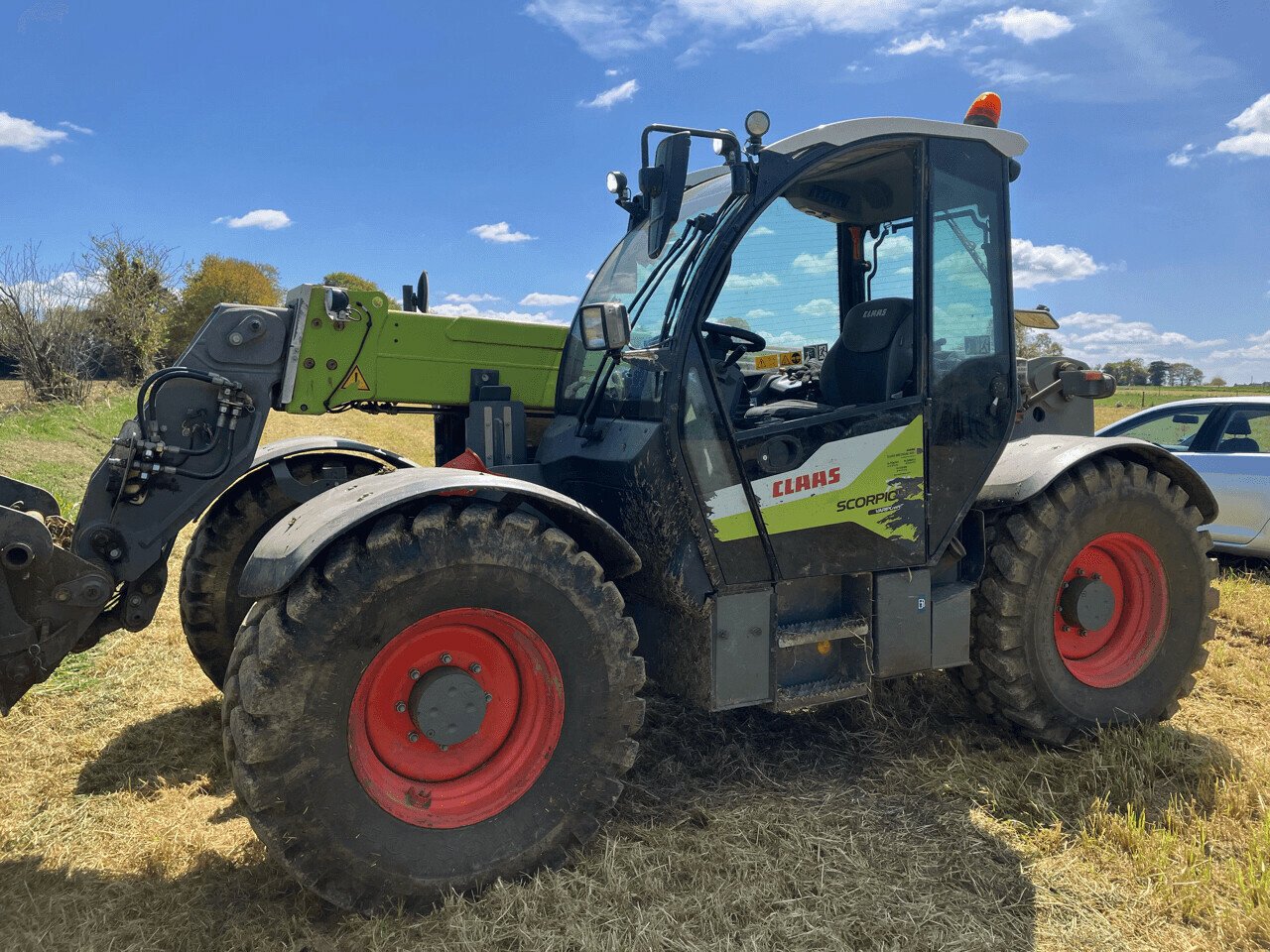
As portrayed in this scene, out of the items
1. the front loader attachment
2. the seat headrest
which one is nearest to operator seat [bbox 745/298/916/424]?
the seat headrest

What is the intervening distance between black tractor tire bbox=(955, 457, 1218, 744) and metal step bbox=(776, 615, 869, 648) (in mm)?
750

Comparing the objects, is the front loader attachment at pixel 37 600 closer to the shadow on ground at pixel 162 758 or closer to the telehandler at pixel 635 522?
the telehandler at pixel 635 522

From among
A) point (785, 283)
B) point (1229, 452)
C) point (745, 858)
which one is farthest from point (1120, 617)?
point (1229, 452)

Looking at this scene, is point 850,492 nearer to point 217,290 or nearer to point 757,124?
point 757,124

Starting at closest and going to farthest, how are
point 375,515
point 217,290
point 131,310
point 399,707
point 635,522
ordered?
point 375,515 < point 399,707 < point 635,522 < point 131,310 < point 217,290

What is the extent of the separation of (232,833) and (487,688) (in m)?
1.15

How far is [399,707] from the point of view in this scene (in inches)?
118

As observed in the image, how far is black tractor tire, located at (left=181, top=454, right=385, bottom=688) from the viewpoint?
14.5 ft

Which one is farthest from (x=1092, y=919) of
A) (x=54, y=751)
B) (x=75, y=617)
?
(x=54, y=751)

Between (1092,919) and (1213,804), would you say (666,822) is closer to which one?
(1092,919)

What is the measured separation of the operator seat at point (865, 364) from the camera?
3840 mm

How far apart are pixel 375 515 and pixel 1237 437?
785 cm

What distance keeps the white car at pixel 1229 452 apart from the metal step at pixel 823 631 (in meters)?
5.07

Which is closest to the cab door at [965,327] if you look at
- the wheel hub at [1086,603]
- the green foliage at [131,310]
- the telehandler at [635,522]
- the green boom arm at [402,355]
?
the telehandler at [635,522]
